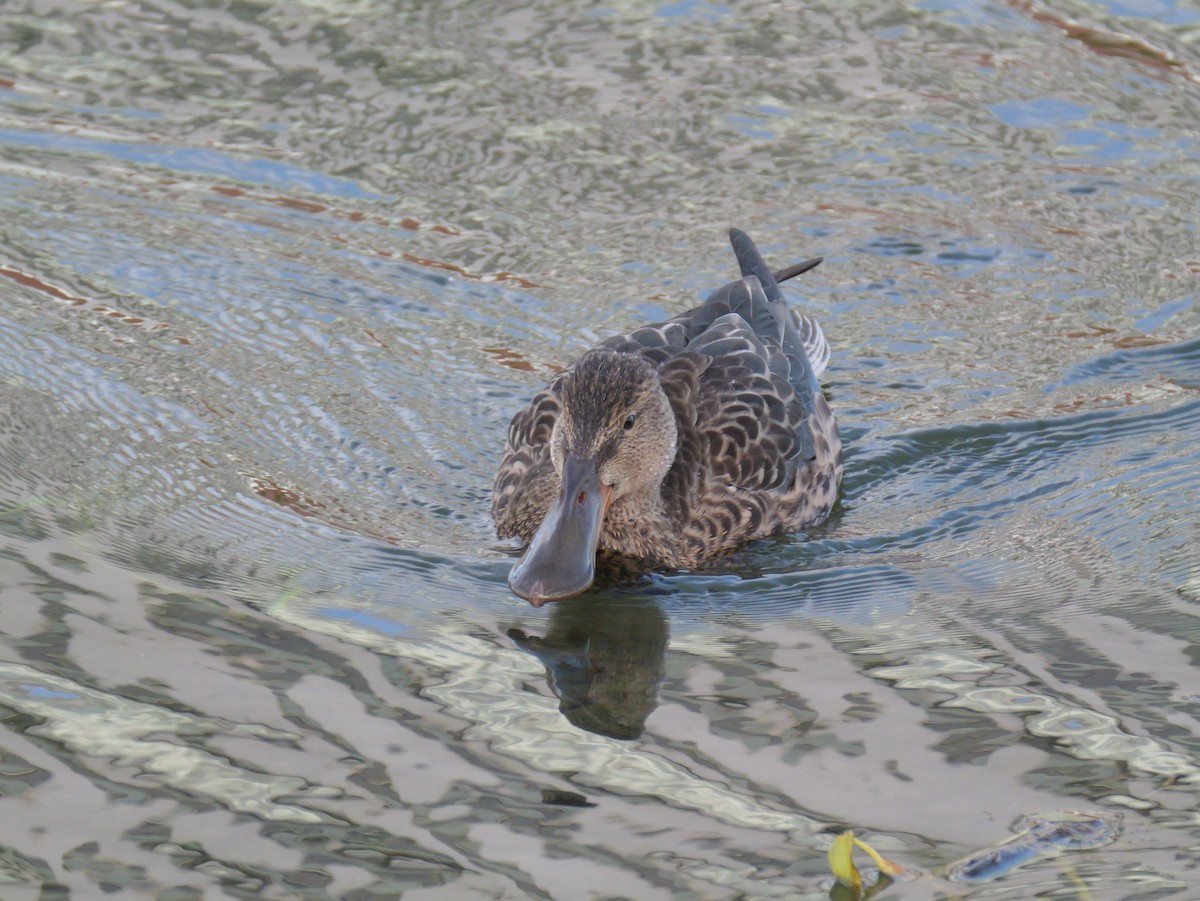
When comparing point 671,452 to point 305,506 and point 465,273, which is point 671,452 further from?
point 465,273

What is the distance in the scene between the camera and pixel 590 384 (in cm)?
629

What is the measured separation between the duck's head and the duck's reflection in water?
19cm

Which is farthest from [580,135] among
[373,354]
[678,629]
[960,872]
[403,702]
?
[960,872]

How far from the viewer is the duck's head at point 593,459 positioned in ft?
19.1

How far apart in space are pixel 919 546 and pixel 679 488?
0.95 meters

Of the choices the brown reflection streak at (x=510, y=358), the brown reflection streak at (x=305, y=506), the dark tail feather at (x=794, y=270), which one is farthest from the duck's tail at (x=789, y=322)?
the brown reflection streak at (x=305, y=506)

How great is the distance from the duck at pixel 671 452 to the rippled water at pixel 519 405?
186 millimetres

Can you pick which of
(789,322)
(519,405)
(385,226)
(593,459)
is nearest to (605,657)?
(593,459)

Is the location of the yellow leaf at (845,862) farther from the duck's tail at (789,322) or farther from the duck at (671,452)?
the duck's tail at (789,322)

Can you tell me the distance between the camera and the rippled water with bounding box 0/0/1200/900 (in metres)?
4.47

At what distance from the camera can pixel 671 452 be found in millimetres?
6703

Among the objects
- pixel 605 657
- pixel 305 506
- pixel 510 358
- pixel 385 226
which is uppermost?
pixel 385 226

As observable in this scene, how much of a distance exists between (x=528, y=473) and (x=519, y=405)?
3.74 feet

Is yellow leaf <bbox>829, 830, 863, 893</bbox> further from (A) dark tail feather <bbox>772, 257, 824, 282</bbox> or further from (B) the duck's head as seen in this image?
(A) dark tail feather <bbox>772, 257, 824, 282</bbox>
